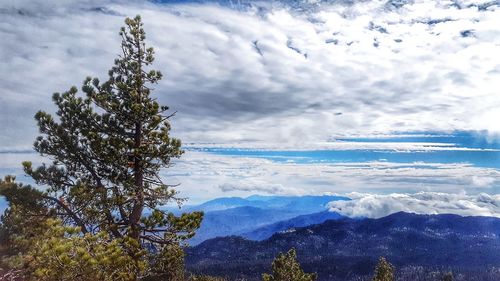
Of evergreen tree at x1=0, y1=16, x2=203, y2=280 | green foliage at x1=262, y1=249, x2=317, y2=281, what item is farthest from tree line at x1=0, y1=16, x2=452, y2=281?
green foliage at x1=262, y1=249, x2=317, y2=281

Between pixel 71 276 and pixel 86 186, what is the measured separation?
337 inches

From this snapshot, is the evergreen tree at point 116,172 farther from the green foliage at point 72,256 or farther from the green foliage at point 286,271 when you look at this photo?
the green foliage at point 286,271

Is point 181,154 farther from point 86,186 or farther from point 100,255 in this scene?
point 100,255

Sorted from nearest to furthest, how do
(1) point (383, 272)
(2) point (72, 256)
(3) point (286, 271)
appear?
(2) point (72, 256) → (3) point (286, 271) → (1) point (383, 272)

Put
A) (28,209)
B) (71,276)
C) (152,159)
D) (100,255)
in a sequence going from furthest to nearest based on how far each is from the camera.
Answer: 1. (152,159)
2. (28,209)
3. (100,255)
4. (71,276)

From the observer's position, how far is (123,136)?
23203mm

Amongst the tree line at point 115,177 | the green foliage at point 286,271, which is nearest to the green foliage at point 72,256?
the tree line at point 115,177

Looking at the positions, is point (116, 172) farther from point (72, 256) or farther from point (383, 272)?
point (383, 272)

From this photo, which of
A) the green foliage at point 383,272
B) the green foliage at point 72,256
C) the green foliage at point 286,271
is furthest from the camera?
the green foliage at point 383,272

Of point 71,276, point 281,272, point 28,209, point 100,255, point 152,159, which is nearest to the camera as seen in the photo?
point 71,276

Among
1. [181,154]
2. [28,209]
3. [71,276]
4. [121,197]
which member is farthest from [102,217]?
[71,276]

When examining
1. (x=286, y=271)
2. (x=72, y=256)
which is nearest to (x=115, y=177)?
(x=72, y=256)

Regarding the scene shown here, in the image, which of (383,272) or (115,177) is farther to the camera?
(383,272)

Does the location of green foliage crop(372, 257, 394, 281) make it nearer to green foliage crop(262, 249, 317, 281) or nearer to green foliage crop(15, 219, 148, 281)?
green foliage crop(262, 249, 317, 281)
